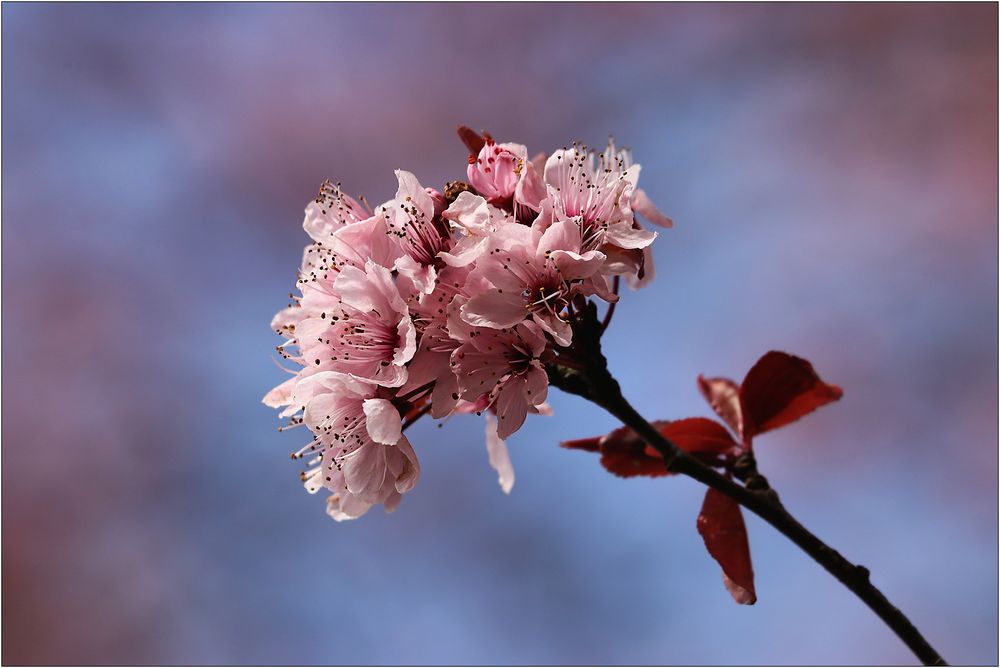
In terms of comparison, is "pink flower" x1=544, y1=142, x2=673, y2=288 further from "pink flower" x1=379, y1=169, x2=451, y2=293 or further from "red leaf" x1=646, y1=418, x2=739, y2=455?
"red leaf" x1=646, y1=418, x2=739, y2=455

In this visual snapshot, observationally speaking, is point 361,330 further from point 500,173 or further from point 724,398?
point 724,398

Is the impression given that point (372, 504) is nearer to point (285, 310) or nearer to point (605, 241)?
point (285, 310)

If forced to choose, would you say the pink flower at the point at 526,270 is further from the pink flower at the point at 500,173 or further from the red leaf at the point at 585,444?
the red leaf at the point at 585,444

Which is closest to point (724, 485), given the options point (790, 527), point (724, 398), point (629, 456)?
point (790, 527)

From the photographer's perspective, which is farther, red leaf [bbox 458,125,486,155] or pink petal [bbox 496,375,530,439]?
red leaf [bbox 458,125,486,155]

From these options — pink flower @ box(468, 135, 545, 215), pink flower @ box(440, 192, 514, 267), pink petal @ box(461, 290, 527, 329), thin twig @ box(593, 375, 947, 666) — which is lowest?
thin twig @ box(593, 375, 947, 666)

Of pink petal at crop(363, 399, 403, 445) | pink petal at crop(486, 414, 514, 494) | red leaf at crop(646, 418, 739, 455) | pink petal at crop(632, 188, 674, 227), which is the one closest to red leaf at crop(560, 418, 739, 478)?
red leaf at crop(646, 418, 739, 455)

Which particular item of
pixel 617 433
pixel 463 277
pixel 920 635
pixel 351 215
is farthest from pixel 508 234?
pixel 920 635
